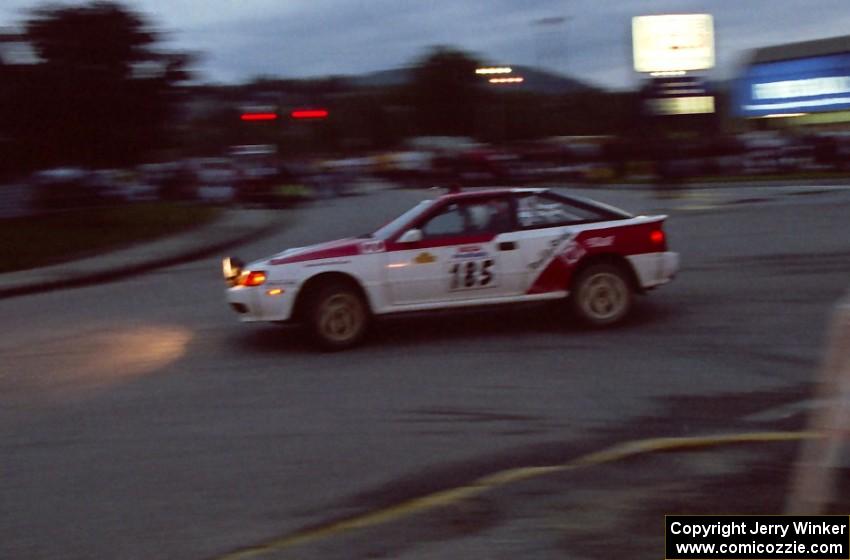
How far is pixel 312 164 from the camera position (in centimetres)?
4147

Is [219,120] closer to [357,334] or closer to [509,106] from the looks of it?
[509,106]

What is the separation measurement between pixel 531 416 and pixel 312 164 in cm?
3516

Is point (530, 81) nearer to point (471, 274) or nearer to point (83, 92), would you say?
point (83, 92)

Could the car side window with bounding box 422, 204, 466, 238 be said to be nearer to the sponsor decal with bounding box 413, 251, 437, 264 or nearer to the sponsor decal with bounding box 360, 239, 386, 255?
the sponsor decal with bounding box 413, 251, 437, 264

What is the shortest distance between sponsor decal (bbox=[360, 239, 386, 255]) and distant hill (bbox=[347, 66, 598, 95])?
173ft

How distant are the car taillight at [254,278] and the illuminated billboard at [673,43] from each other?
117ft

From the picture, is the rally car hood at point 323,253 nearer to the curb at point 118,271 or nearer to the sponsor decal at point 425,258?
the sponsor decal at point 425,258

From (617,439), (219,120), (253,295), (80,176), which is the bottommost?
(617,439)

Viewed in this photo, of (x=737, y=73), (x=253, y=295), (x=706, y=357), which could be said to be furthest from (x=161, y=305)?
(x=737, y=73)

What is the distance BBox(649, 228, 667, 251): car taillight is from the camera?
1036 centimetres

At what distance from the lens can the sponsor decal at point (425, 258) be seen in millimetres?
9906

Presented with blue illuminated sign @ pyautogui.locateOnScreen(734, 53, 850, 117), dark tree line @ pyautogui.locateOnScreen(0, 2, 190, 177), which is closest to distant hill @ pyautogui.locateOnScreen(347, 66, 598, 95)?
blue illuminated sign @ pyautogui.locateOnScreen(734, 53, 850, 117)

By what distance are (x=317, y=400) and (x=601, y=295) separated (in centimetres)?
357

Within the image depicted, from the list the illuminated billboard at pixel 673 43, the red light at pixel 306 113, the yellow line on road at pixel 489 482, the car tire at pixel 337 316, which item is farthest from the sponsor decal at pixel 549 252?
the illuminated billboard at pixel 673 43
